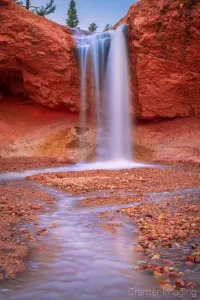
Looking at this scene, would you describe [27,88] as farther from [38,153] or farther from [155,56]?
[155,56]

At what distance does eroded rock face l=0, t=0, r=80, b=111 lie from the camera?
17250 mm

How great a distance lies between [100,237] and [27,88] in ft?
50.9

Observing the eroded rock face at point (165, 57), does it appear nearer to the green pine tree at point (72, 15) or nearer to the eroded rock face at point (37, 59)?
the eroded rock face at point (37, 59)

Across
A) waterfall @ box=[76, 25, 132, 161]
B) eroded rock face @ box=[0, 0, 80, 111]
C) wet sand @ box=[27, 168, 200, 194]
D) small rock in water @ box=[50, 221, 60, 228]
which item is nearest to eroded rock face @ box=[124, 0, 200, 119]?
waterfall @ box=[76, 25, 132, 161]

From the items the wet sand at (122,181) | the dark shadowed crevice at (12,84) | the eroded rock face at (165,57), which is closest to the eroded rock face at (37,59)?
the dark shadowed crevice at (12,84)

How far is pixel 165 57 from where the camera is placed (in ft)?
56.2

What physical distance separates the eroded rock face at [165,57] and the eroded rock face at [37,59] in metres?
3.74

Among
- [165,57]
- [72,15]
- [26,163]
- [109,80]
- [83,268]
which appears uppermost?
[72,15]

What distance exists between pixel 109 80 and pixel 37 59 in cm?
422

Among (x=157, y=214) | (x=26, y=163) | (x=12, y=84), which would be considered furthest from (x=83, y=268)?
(x=12, y=84)

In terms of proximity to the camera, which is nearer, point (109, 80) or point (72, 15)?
point (109, 80)

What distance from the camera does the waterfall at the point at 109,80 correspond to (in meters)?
17.7

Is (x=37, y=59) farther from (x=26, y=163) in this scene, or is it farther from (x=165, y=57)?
(x=165, y=57)

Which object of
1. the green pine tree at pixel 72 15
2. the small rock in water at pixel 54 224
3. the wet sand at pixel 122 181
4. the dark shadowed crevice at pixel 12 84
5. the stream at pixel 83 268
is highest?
the green pine tree at pixel 72 15
